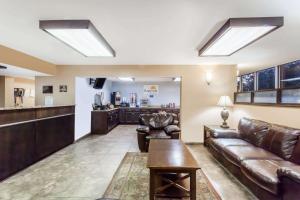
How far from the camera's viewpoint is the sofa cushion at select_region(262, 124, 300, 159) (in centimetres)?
297

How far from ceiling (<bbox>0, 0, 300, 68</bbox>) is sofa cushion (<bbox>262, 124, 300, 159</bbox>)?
1.44 m

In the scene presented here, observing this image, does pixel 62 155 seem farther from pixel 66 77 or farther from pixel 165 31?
pixel 165 31

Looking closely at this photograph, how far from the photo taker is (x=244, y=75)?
7.38 metres

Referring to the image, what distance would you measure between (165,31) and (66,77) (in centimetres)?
400

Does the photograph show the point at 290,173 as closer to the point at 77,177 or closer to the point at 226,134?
the point at 226,134

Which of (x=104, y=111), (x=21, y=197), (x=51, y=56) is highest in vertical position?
(x=51, y=56)

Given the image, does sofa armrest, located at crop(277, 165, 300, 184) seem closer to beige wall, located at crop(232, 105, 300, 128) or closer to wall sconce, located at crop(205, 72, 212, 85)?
beige wall, located at crop(232, 105, 300, 128)

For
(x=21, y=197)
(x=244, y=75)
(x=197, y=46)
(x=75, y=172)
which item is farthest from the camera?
(x=244, y=75)

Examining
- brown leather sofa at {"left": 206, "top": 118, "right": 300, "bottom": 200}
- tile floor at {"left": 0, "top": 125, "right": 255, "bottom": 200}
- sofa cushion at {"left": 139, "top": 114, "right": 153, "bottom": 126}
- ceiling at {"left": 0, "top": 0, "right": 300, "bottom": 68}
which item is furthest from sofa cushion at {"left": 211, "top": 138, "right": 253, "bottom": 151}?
sofa cushion at {"left": 139, "top": 114, "right": 153, "bottom": 126}

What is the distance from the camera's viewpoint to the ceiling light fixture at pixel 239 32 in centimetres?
249

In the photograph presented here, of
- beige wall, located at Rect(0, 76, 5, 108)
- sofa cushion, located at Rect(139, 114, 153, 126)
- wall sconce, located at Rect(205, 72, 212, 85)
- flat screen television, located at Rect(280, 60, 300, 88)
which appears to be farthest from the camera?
beige wall, located at Rect(0, 76, 5, 108)

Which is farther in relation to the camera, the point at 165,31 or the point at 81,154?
the point at 81,154

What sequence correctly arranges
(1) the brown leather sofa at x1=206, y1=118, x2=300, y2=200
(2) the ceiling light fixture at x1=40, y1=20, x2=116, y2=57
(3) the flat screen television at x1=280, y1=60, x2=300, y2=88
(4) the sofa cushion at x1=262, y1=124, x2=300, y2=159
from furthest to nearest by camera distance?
(3) the flat screen television at x1=280, y1=60, x2=300, y2=88 → (4) the sofa cushion at x1=262, y1=124, x2=300, y2=159 → (2) the ceiling light fixture at x1=40, y1=20, x2=116, y2=57 → (1) the brown leather sofa at x1=206, y1=118, x2=300, y2=200

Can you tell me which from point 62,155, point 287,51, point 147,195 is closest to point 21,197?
point 147,195
